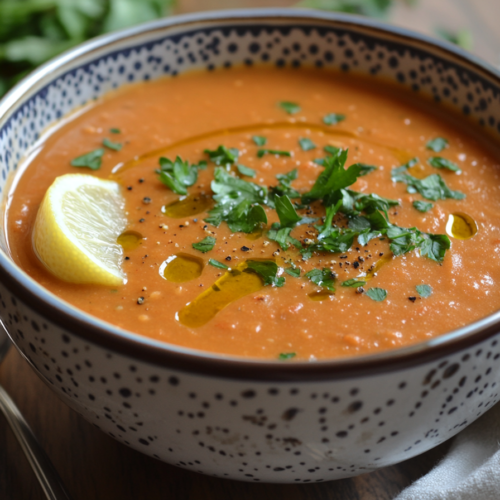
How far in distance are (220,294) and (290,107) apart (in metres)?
1.11

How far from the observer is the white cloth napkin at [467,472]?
1.43 metres

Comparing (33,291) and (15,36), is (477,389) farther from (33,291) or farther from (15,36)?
(15,36)

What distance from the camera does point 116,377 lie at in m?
1.15

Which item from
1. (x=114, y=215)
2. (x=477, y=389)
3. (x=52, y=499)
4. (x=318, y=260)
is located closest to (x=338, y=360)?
(x=477, y=389)

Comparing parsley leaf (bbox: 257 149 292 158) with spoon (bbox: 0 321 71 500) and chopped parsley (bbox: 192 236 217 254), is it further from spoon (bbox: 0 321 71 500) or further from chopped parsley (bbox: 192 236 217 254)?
spoon (bbox: 0 321 71 500)

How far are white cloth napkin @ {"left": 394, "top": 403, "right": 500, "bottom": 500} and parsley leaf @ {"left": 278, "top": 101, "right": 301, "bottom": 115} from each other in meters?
1.37

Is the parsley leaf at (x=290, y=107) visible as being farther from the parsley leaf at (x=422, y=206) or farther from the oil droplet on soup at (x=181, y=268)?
A: the oil droplet on soup at (x=181, y=268)

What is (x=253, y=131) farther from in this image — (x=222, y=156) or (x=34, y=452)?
(x=34, y=452)

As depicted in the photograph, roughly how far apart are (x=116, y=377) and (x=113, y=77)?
5.36 feet

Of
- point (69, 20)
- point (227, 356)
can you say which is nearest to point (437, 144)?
point (227, 356)

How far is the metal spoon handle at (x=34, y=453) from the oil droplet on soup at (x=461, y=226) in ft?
4.18

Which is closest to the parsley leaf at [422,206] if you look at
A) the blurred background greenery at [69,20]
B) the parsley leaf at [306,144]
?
the parsley leaf at [306,144]

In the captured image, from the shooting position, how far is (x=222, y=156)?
7.08 feet

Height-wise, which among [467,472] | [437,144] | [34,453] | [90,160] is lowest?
[34,453]
